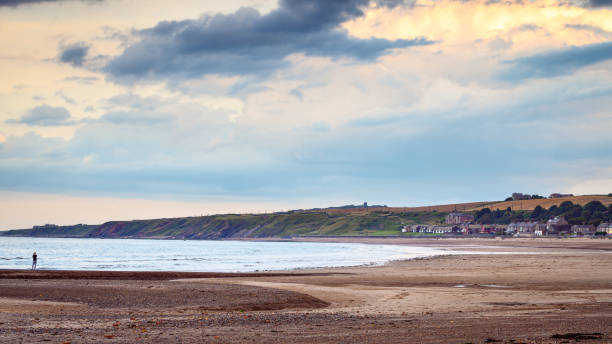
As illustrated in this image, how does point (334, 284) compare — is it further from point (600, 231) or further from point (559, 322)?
point (600, 231)

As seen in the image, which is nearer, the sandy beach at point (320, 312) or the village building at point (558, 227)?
the sandy beach at point (320, 312)

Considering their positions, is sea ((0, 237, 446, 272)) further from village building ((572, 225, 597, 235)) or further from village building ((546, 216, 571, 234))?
village building ((546, 216, 571, 234))

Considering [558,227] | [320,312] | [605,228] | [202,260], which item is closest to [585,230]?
[605,228]

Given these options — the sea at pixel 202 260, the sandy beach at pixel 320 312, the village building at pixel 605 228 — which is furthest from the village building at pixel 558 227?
the sandy beach at pixel 320 312

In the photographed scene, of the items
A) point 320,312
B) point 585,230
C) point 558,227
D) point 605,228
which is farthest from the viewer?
point 558,227

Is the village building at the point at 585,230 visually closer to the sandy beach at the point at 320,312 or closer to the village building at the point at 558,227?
the village building at the point at 558,227

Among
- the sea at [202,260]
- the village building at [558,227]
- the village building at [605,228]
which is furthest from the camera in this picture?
the village building at [558,227]

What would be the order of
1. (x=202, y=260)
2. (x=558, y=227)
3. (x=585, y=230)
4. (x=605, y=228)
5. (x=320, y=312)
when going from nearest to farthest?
1. (x=320, y=312)
2. (x=202, y=260)
3. (x=605, y=228)
4. (x=585, y=230)
5. (x=558, y=227)

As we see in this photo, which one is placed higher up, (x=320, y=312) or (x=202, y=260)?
(x=320, y=312)

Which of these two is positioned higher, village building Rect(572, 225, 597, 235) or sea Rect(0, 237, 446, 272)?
village building Rect(572, 225, 597, 235)

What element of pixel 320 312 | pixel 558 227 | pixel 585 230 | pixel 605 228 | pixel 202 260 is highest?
pixel 558 227

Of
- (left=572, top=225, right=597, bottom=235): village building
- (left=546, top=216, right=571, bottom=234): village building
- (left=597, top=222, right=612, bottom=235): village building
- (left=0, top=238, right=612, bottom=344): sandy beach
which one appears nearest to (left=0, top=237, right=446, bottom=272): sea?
(left=0, top=238, right=612, bottom=344): sandy beach

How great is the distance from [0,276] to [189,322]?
28.6m

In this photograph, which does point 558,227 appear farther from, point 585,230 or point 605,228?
point 605,228
